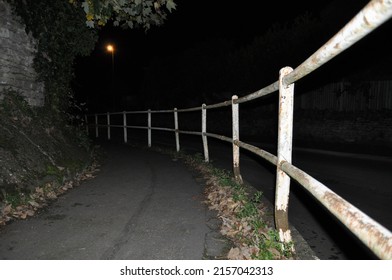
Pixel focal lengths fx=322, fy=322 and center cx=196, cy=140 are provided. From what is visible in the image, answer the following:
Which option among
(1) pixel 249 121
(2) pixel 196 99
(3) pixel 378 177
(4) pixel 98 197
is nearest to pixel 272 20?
(2) pixel 196 99

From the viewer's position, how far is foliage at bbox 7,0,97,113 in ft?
21.3

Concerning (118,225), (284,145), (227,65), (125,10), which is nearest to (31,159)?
(118,225)

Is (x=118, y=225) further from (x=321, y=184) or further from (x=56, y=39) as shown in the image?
(x=56, y=39)

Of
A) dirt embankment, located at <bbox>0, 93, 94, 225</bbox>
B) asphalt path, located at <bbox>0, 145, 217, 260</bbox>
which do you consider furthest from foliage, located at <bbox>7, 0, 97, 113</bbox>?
asphalt path, located at <bbox>0, 145, 217, 260</bbox>

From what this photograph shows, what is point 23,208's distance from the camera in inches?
163

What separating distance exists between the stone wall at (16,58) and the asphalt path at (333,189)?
14.4ft

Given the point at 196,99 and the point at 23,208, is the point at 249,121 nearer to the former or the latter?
the point at 196,99

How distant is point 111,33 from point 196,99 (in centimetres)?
2184

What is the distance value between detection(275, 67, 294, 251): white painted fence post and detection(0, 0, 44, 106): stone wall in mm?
5224

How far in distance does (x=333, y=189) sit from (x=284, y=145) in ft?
10.6

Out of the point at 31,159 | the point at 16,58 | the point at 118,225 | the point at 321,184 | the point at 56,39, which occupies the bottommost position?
the point at 118,225

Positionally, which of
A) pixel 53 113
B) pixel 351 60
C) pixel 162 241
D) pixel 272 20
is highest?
pixel 272 20

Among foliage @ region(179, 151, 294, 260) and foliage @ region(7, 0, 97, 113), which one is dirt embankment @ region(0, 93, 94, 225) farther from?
foliage @ region(179, 151, 294, 260)

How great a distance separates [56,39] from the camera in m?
7.18
